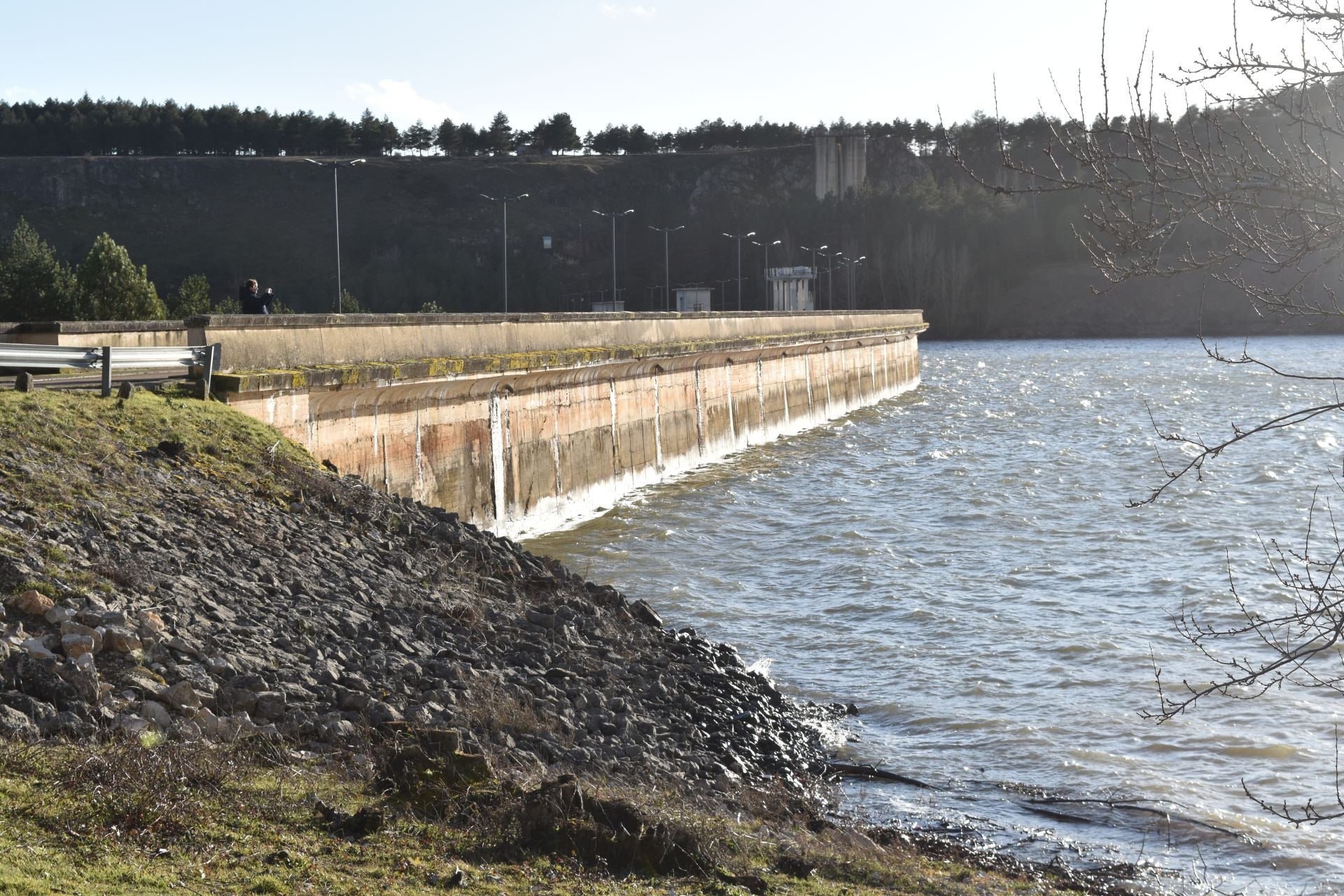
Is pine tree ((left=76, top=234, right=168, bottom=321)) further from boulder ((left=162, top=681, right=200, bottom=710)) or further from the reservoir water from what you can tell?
boulder ((left=162, top=681, right=200, bottom=710))

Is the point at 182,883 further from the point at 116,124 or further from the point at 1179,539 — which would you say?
the point at 116,124

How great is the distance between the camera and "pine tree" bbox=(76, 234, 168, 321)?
138 ft

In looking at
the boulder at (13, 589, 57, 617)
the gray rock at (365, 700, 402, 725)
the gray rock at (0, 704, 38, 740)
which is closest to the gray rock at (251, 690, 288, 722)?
the gray rock at (365, 700, 402, 725)

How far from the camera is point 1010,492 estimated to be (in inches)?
1078

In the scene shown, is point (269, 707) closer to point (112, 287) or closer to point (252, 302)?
point (252, 302)

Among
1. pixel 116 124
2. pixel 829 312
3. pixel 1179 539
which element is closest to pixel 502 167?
pixel 116 124

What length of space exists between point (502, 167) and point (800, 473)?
140798 mm

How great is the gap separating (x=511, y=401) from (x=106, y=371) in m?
9.00

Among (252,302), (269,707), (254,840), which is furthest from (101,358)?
(254,840)

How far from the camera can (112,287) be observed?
42406 millimetres

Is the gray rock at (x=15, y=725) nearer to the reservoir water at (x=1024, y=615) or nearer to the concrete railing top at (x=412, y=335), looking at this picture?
the reservoir water at (x=1024, y=615)

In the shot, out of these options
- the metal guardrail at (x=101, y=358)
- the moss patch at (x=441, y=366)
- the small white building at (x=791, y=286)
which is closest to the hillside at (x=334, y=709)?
the metal guardrail at (x=101, y=358)

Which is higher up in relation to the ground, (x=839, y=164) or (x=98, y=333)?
(x=839, y=164)

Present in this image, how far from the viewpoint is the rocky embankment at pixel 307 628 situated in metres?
7.13
